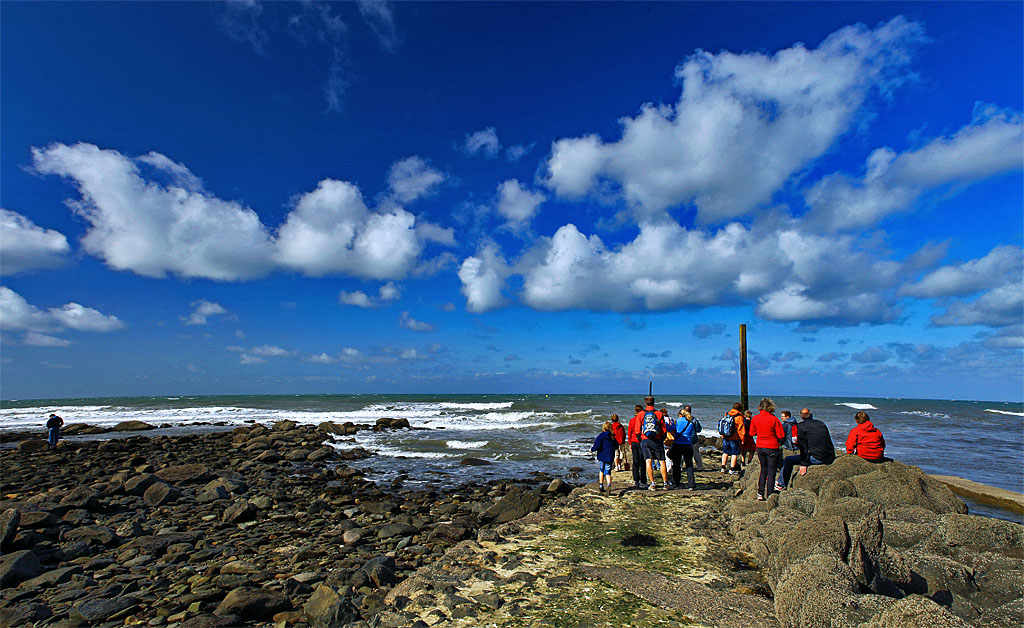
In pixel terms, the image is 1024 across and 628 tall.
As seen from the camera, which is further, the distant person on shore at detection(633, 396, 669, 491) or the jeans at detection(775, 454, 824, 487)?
the distant person on shore at detection(633, 396, 669, 491)

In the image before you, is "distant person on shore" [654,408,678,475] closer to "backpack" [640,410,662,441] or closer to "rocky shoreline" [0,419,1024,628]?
"backpack" [640,410,662,441]

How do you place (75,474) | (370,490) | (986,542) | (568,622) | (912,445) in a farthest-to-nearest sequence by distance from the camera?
1. (912,445)
2. (75,474)
3. (370,490)
4. (986,542)
5. (568,622)

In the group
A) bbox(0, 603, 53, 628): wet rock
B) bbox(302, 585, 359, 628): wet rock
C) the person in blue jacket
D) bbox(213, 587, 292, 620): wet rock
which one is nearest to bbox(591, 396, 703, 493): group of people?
the person in blue jacket

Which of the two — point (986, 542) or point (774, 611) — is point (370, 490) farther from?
point (986, 542)

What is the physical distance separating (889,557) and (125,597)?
34.4 ft

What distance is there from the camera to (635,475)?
→ 11.4 meters

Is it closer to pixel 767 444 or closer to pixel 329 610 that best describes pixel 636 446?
pixel 767 444

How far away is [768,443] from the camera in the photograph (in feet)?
29.9

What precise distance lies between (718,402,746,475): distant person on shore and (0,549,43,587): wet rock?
1482cm

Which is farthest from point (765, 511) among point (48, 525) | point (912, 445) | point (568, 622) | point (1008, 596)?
point (912, 445)

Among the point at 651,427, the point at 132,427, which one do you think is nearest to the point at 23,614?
the point at 651,427

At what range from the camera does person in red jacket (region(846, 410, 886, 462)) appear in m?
9.36

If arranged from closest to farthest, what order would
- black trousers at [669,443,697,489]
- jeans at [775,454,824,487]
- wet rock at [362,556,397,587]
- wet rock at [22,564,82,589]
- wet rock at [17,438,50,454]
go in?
wet rock at [362,556,397,587], wet rock at [22,564,82,589], jeans at [775,454,824,487], black trousers at [669,443,697,489], wet rock at [17,438,50,454]

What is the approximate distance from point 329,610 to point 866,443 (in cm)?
1045
